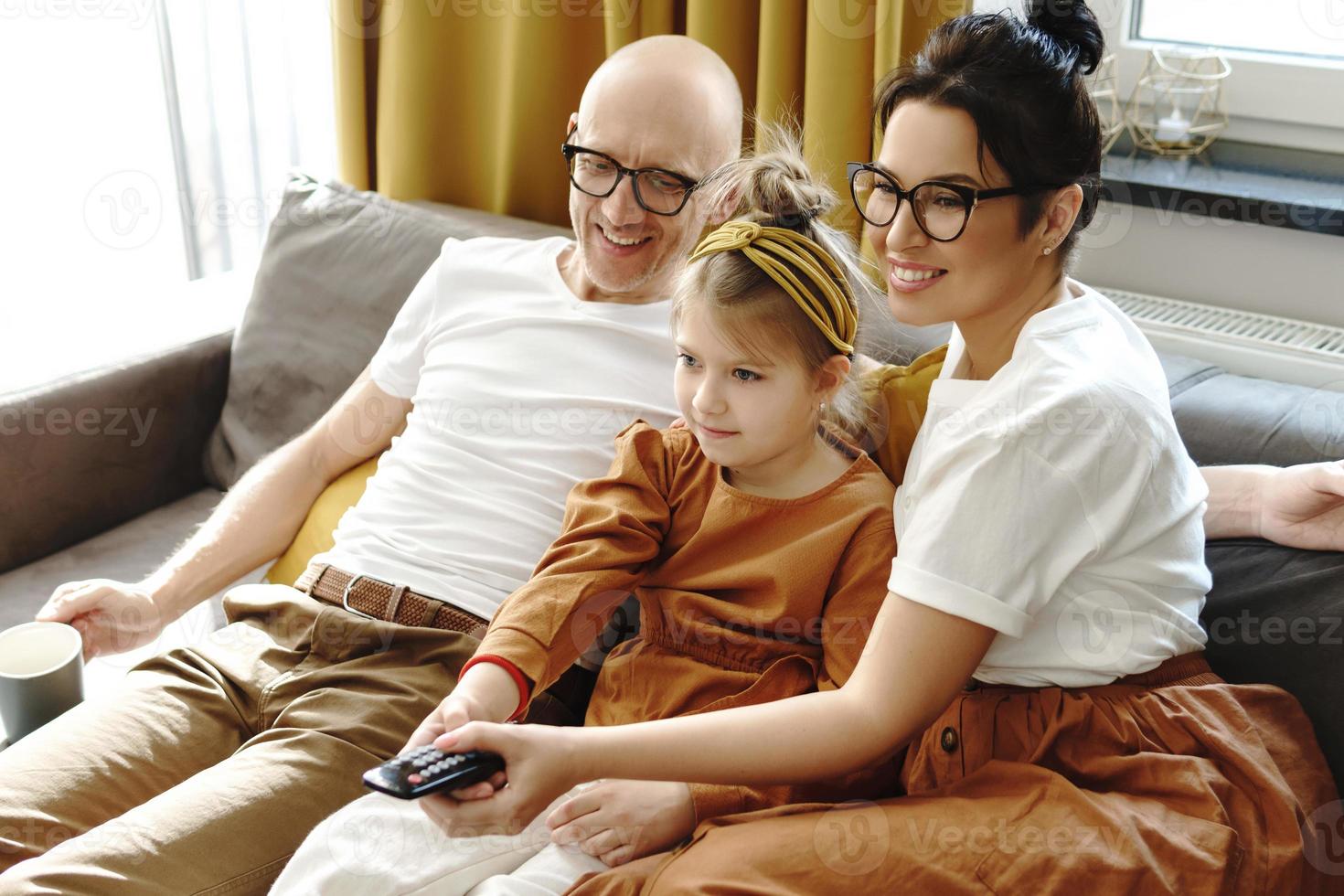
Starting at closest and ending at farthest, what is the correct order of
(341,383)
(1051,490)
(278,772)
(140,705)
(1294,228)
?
(1051,490) → (278,772) → (140,705) → (1294,228) → (341,383)

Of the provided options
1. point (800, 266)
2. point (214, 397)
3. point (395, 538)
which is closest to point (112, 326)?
point (214, 397)

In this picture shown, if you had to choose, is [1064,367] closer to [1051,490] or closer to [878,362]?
[1051,490]

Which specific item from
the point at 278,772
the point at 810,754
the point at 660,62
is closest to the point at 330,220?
the point at 660,62

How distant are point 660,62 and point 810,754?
0.98 m

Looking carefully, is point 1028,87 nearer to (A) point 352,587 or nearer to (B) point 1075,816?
(B) point 1075,816

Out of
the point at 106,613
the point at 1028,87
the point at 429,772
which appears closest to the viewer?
the point at 429,772

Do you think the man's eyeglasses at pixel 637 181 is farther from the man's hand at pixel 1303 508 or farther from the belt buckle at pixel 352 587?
the man's hand at pixel 1303 508

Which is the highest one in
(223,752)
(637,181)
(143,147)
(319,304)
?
(637,181)

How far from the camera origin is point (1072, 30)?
1.19 m

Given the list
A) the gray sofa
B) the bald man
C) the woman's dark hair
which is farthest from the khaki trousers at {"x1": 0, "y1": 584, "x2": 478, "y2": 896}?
the woman's dark hair

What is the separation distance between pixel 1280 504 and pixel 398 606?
102cm

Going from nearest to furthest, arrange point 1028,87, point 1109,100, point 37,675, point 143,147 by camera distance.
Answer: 1. point 1028,87
2. point 37,675
3. point 1109,100
4. point 143,147

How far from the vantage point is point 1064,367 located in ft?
3.84

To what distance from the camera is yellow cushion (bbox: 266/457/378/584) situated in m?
1.80
